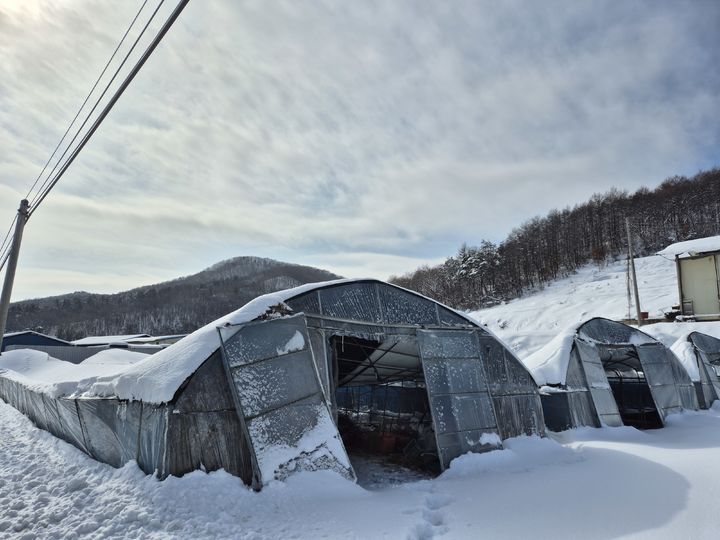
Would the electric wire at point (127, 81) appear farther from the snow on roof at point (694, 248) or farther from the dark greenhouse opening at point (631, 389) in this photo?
the snow on roof at point (694, 248)

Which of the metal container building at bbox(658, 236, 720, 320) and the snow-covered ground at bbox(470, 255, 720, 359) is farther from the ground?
the metal container building at bbox(658, 236, 720, 320)

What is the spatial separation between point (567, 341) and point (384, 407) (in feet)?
21.1

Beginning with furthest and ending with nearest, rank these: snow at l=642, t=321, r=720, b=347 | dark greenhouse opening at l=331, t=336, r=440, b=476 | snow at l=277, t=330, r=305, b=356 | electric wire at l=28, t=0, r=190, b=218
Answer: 1. snow at l=642, t=321, r=720, b=347
2. dark greenhouse opening at l=331, t=336, r=440, b=476
3. snow at l=277, t=330, r=305, b=356
4. electric wire at l=28, t=0, r=190, b=218

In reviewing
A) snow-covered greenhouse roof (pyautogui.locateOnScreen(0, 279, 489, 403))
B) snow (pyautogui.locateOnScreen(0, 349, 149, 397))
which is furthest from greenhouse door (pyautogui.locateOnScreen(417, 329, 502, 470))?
snow (pyautogui.locateOnScreen(0, 349, 149, 397))

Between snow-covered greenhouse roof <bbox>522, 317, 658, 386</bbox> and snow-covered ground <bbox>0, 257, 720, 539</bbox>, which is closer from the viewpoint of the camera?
snow-covered ground <bbox>0, 257, 720, 539</bbox>

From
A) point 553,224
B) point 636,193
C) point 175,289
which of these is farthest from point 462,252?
point 175,289

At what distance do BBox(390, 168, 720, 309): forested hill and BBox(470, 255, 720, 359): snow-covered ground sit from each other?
5.97 metres

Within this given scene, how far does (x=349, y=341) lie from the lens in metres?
10.5

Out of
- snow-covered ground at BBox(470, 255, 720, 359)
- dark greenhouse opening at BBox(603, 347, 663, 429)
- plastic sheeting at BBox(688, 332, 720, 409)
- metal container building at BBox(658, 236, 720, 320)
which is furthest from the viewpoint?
snow-covered ground at BBox(470, 255, 720, 359)

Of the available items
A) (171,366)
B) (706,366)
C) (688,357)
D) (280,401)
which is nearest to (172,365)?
(171,366)

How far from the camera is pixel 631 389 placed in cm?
1945

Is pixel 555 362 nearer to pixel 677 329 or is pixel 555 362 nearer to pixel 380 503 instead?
pixel 380 503

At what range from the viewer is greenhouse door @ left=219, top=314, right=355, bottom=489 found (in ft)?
22.7

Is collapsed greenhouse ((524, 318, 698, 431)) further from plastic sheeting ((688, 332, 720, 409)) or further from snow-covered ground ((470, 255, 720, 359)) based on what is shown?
snow-covered ground ((470, 255, 720, 359))
